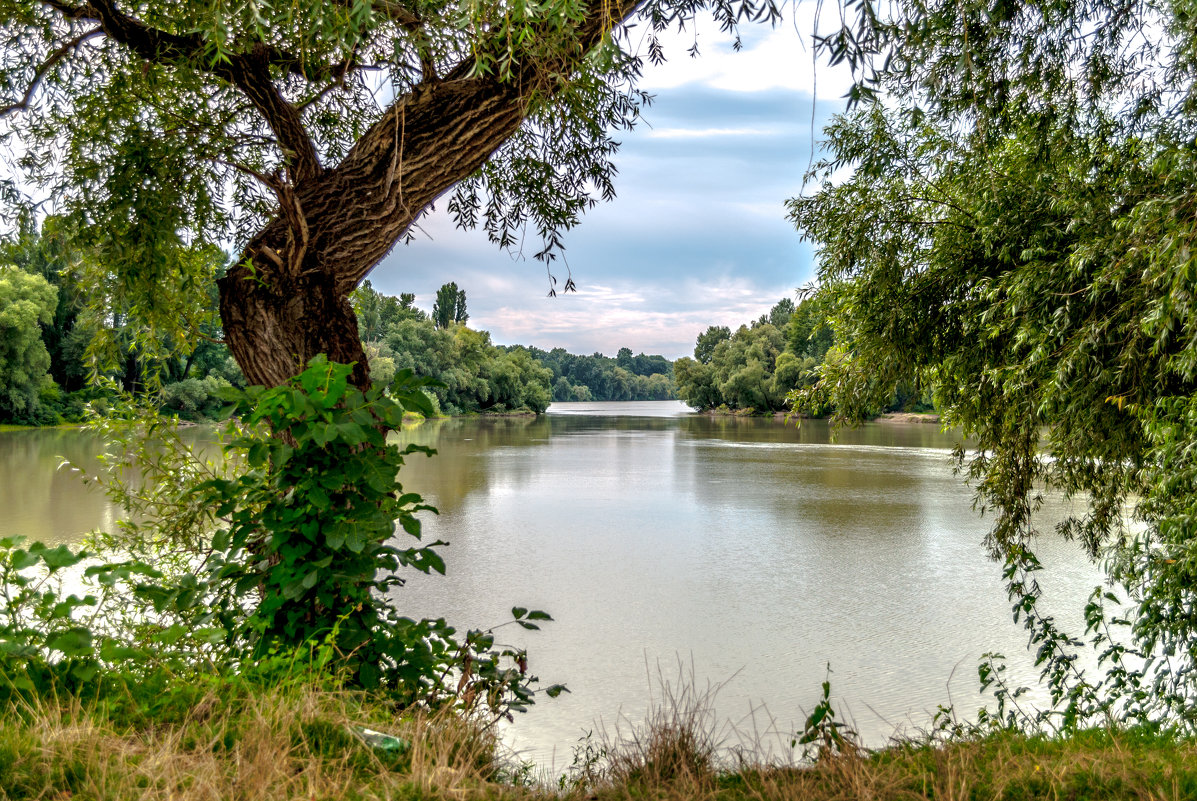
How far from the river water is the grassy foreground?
801mm

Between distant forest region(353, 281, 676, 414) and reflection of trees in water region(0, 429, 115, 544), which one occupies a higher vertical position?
distant forest region(353, 281, 676, 414)

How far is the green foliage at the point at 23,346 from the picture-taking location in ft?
103

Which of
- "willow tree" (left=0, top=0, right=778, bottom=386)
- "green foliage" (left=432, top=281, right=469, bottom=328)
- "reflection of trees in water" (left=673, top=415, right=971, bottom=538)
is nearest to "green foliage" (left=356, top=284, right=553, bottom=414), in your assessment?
"green foliage" (left=432, top=281, right=469, bottom=328)

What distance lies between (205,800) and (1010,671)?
684cm

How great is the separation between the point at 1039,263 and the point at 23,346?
125 ft

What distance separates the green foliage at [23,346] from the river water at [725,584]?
14.5 meters

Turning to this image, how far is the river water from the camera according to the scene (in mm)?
5980

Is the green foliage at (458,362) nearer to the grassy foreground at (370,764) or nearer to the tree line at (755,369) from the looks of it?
the tree line at (755,369)

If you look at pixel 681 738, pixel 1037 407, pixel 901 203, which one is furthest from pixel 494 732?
pixel 901 203

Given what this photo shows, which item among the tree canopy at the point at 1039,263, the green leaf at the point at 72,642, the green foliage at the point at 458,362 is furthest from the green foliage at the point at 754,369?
the green leaf at the point at 72,642

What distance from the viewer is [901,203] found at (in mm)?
6309

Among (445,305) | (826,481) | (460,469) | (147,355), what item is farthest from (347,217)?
(445,305)

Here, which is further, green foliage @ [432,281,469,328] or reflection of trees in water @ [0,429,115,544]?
green foliage @ [432,281,469,328]

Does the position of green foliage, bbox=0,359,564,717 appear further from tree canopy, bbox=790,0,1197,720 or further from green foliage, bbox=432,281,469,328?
green foliage, bbox=432,281,469,328
